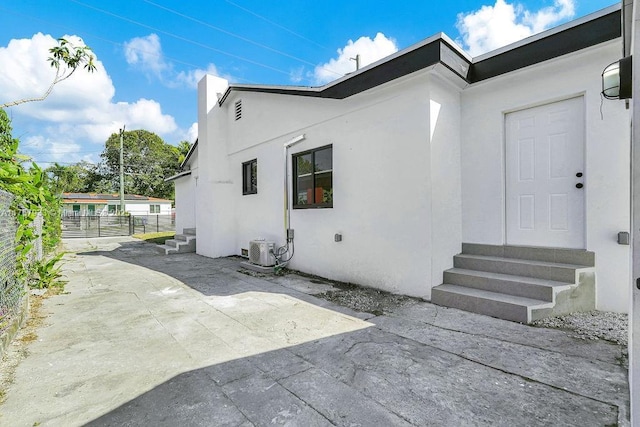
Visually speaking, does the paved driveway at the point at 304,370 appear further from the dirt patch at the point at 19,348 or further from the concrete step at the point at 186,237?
the concrete step at the point at 186,237

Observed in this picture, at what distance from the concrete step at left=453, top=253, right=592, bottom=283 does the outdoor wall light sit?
7.09 feet

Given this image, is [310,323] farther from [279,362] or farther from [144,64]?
[144,64]

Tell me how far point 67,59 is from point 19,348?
6.89m

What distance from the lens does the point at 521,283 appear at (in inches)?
145

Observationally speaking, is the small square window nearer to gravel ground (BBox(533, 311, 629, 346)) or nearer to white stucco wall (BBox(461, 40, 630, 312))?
white stucco wall (BBox(461, 40, 630, 312))

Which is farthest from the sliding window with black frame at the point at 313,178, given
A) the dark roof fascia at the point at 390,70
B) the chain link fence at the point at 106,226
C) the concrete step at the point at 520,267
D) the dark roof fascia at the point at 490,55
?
the chain link fence at the point at 106,226

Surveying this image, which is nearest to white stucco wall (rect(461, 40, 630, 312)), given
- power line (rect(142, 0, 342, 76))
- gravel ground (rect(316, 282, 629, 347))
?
gravel ground (rect(316, 282, 629, 347))

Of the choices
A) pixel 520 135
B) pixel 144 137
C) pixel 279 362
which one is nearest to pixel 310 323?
pixel 279 362

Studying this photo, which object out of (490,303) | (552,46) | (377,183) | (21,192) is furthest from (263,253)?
(552,46)

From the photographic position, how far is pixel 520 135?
14.0 feet

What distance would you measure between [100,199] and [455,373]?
128ft

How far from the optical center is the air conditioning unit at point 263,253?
667 cm

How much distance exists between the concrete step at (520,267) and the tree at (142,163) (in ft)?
128

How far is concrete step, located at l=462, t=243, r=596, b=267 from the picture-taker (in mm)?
3676
